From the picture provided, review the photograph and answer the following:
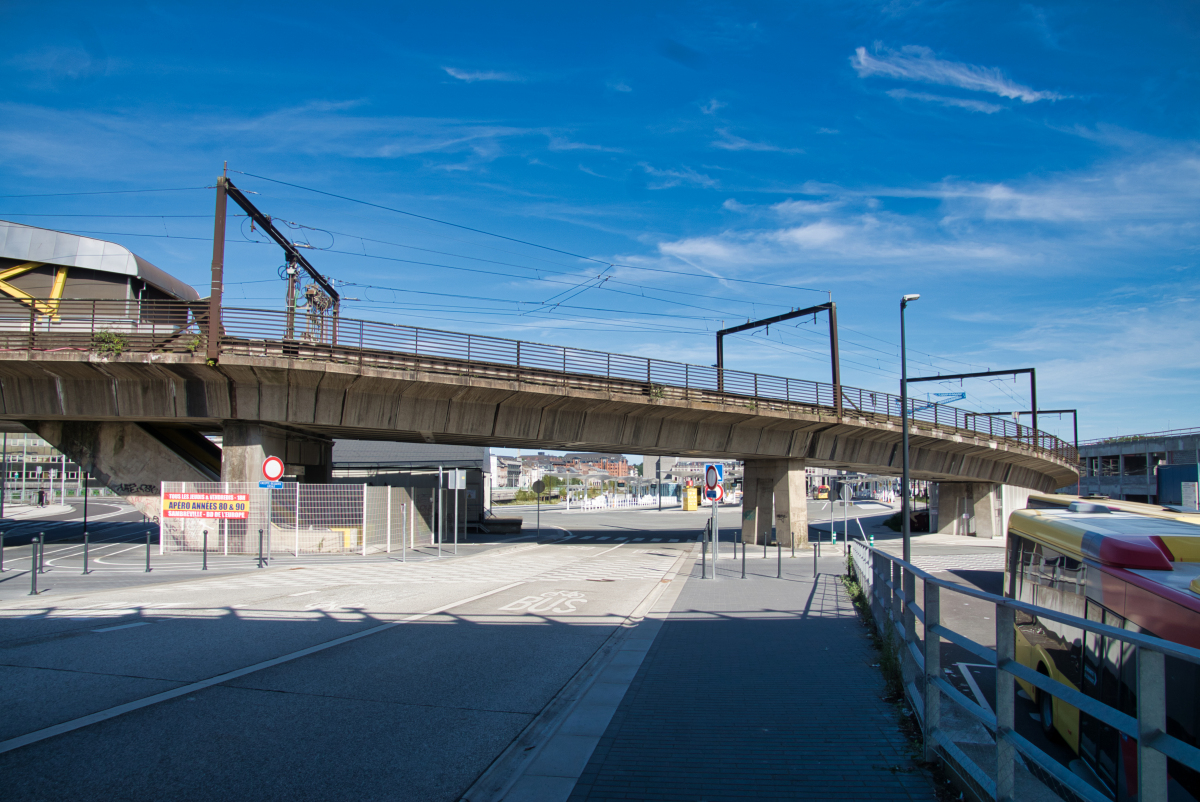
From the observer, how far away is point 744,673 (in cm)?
777

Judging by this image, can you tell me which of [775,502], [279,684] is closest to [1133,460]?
[775,502]

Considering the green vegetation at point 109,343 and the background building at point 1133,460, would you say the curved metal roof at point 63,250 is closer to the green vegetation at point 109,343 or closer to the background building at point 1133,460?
the green vegetation at point 109,343

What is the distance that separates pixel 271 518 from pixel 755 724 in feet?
62.3

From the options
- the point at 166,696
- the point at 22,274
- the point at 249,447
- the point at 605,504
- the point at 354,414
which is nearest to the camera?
the point at 166,696

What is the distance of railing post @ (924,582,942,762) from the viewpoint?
4.80m

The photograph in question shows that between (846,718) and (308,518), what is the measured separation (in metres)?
19.1

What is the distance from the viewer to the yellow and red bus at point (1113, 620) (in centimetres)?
335

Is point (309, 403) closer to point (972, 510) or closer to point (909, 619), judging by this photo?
point (909, 619)

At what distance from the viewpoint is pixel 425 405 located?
24.5 meters

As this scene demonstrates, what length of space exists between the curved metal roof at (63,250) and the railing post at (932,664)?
3886cm

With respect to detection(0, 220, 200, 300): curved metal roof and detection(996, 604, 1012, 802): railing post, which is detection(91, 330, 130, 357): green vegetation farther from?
detection(996, 604, 1012, 802): railing post

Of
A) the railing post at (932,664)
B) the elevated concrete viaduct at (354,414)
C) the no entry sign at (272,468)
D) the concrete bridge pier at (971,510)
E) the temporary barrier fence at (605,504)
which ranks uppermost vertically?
the elevated concrete viaduct at (354,414)

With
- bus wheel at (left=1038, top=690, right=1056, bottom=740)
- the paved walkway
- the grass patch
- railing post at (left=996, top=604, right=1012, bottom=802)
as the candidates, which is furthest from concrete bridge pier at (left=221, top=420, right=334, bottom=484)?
railing post at (left=996, top=604, right=1012, bottom=802)

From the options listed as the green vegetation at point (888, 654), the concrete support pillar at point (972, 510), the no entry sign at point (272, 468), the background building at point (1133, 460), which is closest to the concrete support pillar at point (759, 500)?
the concrete support pillar at point (972, 510)
